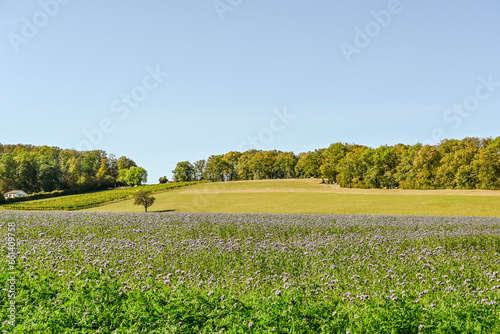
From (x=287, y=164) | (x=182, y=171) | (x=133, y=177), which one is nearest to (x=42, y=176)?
(x=133, y=177)

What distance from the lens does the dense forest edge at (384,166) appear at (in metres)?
71.9

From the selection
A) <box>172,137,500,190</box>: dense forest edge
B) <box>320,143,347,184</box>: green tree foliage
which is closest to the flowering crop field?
<box>172,137,500,190</box>: dense forest edge

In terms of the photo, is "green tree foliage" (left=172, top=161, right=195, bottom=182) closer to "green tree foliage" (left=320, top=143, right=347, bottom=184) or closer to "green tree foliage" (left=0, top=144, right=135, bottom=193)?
"green tree foliage" (left=0, top=144, right=135, bottom=193)

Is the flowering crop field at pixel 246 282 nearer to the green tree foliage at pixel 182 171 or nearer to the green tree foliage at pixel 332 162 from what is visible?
the green tree foliage at pixel 332 162

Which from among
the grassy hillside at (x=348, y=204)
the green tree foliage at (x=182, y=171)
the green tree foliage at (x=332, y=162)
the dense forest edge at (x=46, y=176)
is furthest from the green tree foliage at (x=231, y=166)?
the grassy hillside at (x=348, y=204)

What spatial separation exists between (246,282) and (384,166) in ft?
292

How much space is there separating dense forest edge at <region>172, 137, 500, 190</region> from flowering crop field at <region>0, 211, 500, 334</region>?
6230 cm

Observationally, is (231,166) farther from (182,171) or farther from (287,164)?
(287,164)

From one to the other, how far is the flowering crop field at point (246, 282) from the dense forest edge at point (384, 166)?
6230 centimetres

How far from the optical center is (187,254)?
487 inches

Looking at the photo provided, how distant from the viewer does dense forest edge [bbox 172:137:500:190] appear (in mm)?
71938

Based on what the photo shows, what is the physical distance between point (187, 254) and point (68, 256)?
3.76 m

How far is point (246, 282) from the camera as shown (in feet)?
31.1

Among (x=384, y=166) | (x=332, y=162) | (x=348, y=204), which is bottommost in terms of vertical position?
(x=348, y=204)
